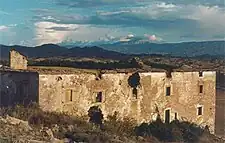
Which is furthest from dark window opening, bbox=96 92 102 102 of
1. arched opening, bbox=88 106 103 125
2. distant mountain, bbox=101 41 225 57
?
distant mountain, bbox=101 41 225 57

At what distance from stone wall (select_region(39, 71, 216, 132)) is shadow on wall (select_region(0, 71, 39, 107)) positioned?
0.53 meters

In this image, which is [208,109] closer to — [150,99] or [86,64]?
[150,99]

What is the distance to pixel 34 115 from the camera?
77.1ft

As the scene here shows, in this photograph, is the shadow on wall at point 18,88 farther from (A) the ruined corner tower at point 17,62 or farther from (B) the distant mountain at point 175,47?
(B) the distant mountain at point 175,47

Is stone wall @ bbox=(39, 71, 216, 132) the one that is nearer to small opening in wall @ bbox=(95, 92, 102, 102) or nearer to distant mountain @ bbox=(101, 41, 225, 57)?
small opening in wall @ bbox=(95, 92, 102, 102)

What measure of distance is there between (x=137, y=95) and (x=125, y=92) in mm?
920

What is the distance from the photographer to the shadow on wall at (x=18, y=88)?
25094 millimetres

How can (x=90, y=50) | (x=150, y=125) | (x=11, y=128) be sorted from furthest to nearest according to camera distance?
(x=90, y=50) → (x=150, y=125) → (x=11, y=128)

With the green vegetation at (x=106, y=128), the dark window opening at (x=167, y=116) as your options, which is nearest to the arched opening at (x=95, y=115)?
the green vegetation at (x=106, y=128)

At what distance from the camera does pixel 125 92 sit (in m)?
28.2

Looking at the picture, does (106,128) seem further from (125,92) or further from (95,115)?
(125,92)

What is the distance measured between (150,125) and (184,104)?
3489 mm

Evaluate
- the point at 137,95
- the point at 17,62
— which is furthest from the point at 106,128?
the point at 17,62

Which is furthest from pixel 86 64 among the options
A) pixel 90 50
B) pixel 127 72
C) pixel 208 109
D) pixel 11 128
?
pixel 90 50
